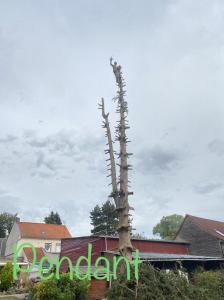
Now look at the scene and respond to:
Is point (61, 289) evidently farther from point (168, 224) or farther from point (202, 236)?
point (168, 224)

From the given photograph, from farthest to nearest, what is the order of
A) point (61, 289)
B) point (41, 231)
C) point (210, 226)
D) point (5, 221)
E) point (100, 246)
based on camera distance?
1. point (5, 221)
2. point (41, 231)
3. point (210, 226)
4. point (100, 246)
5. point (61, 289)

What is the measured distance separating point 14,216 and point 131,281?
8378cm

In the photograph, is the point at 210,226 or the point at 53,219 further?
the point at 53,219

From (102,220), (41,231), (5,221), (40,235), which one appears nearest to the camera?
(40,235)

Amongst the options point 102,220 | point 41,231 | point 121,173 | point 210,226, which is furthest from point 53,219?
point 121,173

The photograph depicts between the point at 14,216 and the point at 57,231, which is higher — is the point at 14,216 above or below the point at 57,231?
above

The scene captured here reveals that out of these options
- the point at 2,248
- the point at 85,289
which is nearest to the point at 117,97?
the point at 85,289

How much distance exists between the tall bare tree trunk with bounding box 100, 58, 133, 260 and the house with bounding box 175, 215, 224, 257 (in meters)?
30.9

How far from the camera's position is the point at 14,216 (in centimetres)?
8612

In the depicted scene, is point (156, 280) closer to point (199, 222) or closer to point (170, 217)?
point (199, 222)

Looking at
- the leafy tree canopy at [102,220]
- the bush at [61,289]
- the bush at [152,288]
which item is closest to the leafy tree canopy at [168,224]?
the leafy tree canopy at [102,220]

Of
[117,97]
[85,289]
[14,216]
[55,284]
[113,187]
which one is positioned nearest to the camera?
[113,187]

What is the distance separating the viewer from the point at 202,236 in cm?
4044

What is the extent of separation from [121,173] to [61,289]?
10841 mm
